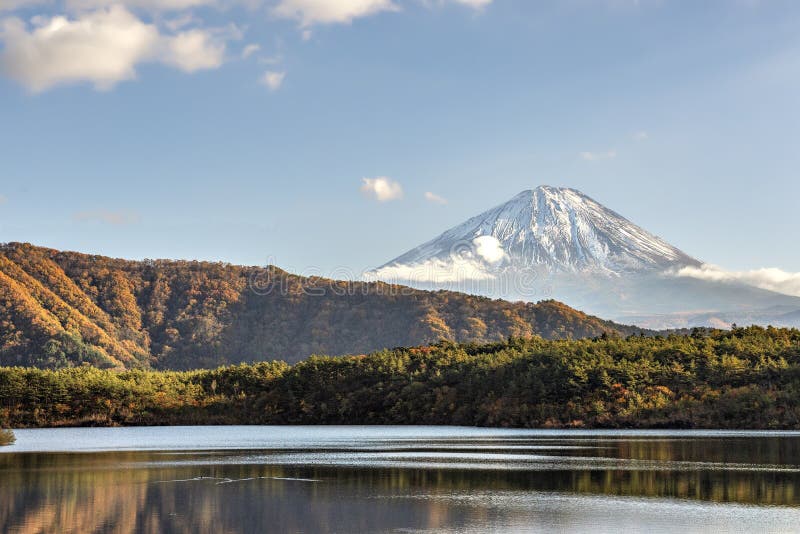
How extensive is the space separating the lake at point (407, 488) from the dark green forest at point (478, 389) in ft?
62.1

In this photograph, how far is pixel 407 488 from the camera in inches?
1009

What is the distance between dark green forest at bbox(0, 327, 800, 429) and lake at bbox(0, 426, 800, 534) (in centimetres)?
1892

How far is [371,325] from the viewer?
171875 mm

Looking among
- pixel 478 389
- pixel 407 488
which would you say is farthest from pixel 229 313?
pixel 407 488

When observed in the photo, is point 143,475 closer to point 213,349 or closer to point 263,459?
point 263,459

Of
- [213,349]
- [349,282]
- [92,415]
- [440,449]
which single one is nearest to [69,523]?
[440,449]

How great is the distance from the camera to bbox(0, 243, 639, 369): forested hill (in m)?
159

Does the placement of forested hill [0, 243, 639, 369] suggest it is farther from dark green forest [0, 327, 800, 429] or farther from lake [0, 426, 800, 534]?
lake [0, 426, 800, 534]

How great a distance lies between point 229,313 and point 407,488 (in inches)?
5979

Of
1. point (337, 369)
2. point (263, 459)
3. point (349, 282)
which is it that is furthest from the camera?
point (349, 282)

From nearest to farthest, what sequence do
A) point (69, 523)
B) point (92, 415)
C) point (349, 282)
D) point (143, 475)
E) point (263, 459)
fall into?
1. point (69, 523)
2. point (143, 475)
3. point (263, 459)
4. point (92, 415)
5. point (349, 282)

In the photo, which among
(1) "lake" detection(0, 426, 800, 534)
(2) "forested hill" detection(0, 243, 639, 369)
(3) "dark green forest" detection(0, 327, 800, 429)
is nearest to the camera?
(1) "lake" detection(0, 426, 800, 534)

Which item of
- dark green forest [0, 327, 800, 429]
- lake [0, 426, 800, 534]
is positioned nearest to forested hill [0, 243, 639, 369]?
dark green forest [0, 327, 800, 429]

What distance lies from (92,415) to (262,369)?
556 inches
